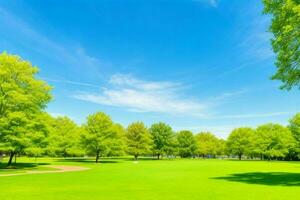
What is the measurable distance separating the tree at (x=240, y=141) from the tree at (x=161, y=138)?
95.7 ft

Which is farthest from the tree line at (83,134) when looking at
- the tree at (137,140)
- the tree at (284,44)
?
the tree at (284,44)

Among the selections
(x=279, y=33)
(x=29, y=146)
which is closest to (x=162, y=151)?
(x=29, y=146)

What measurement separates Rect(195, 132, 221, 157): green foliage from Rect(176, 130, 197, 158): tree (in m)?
5.31

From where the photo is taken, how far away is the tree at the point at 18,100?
121ft

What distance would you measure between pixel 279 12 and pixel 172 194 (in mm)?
16888

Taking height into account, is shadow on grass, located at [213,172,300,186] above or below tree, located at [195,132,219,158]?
below

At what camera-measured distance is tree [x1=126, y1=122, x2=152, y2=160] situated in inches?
3457

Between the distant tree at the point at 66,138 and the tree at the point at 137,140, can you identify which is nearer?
the distant tree at the point at 66,138

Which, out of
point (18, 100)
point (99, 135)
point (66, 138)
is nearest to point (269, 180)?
point (18, 100)

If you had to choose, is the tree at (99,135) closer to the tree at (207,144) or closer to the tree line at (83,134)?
the tree line at (83,134)

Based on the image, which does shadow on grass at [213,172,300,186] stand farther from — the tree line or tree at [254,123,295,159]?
tree at [254,123,295,159]

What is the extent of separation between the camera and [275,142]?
103438 mm

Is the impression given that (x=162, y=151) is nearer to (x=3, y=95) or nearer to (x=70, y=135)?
(x=70, y=135)

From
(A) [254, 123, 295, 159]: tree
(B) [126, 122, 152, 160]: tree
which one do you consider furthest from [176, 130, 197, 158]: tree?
(B) [126, 122, 152, 160]: tree
